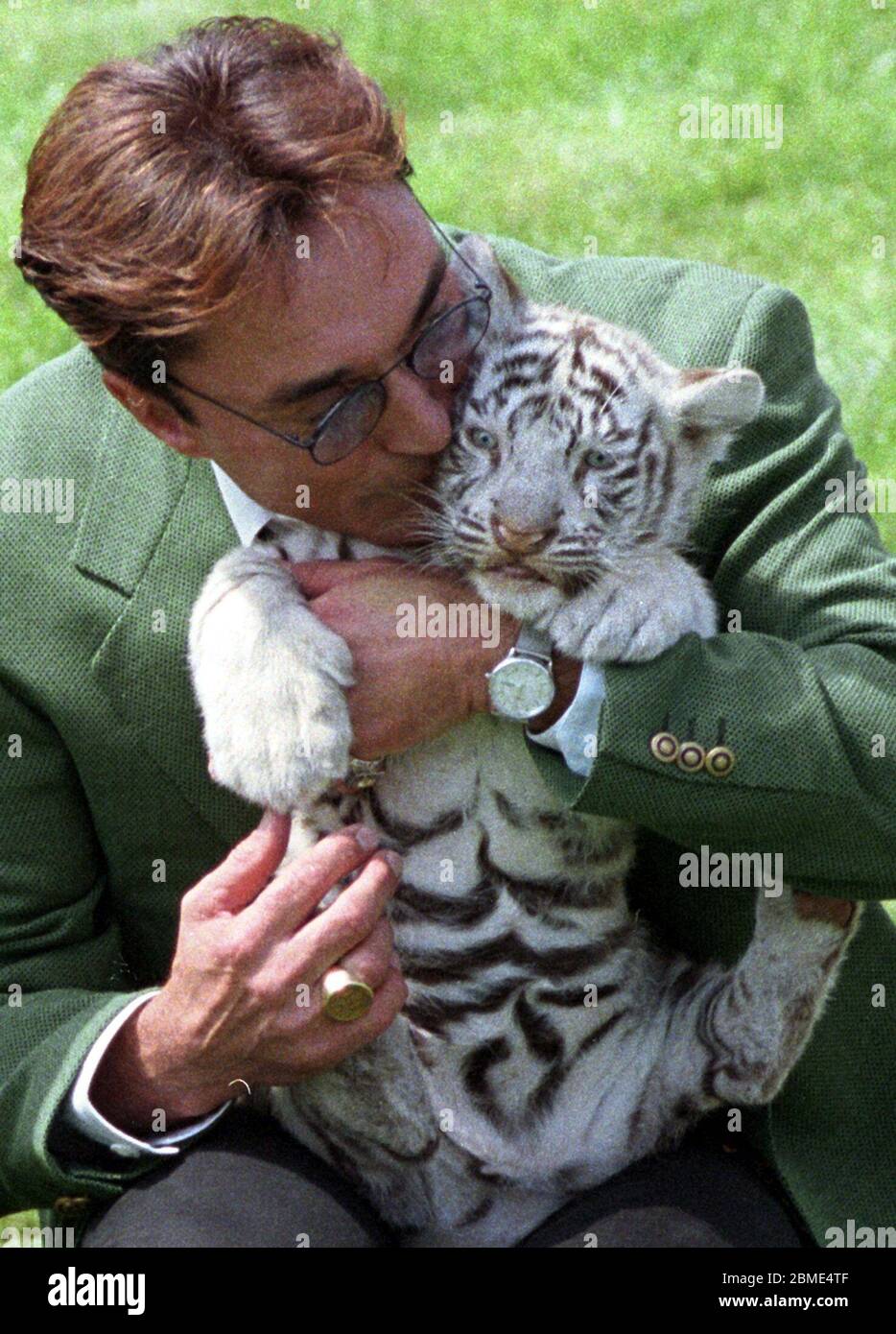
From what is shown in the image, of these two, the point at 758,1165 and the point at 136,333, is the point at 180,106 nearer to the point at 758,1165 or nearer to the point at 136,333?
the point at 136,333

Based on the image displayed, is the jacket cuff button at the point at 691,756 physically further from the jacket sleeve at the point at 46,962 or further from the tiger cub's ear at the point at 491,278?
the jacket sleeve at the point at 46,962

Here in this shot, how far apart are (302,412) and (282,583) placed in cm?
24

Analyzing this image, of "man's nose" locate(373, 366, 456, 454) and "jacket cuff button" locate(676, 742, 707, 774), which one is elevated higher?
"man's nose" locate(373, 366, 456, 454)

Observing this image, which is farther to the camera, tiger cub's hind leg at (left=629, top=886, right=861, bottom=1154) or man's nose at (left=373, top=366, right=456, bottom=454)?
tiger cub's hind leg at (left=629, top=886, right=861, bottom=1154)

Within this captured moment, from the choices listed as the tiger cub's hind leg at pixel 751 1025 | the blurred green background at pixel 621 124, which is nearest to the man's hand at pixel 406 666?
the tiger cub's hind leg at pixel 751 1025

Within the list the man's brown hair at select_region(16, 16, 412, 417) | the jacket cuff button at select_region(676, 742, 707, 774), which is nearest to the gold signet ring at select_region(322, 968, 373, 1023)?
the jacket cuff button at select_region(676, 742, 707, 774)

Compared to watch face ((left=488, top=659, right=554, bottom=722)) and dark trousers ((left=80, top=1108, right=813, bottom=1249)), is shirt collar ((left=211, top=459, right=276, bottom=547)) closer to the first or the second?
watch face ((left=488, top=659, right=554, bottom=722))

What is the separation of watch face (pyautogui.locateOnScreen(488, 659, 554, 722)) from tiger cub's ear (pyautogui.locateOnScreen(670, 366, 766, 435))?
0.44 metres

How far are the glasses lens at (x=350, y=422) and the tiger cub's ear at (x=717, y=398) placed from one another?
439 mm

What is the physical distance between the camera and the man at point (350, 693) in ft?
8.75

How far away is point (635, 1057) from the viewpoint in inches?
117

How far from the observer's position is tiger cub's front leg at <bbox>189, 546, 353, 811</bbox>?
2.65 meters

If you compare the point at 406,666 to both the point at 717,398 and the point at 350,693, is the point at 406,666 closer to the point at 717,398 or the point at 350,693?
the point at 350,693

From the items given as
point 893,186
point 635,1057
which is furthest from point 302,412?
A: point 893,186
